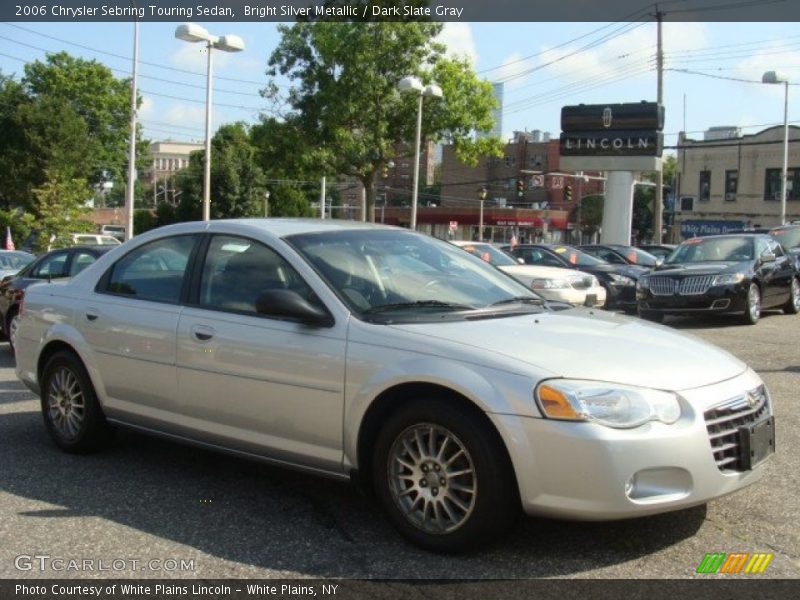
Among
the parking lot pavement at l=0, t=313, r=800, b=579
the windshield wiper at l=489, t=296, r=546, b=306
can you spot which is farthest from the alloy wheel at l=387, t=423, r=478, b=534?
the windshield wiper at l=489, t=296, r=546, b=306

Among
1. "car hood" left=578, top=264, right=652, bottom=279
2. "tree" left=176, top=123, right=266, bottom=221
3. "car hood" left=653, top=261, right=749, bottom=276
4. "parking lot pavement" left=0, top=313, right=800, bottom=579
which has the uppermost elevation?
"tree" left=176, top=123, right=266, bottom=221

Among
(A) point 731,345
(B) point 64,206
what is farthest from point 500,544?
(B) point 64,206

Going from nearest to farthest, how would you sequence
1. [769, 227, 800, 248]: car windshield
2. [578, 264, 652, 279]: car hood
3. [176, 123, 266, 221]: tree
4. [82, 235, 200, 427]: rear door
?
[82, 235, 200, 427]: rear door
[578, 264, 652, 279]: car hood
[769, 227, 800, 248]: car windshield
[176, 123, 266, 221]: tree

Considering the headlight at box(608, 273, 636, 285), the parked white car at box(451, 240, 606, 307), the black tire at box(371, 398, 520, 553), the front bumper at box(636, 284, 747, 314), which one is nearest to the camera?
the black tire at box(371, 398, 520, 553)

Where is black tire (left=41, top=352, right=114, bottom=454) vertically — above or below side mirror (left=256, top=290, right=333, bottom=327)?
below

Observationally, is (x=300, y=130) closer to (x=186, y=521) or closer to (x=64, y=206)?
(x=64, y=206)

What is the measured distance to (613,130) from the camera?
33438 millimetres

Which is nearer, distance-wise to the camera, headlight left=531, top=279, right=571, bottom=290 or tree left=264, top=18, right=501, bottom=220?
headlight left=531, top=279, right=571, bottom=290

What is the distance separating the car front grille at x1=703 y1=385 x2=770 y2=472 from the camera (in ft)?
12.5

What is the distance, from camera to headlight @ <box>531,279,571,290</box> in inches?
497

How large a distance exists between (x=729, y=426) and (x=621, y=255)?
1743 cm

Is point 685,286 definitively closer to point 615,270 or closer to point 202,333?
point 615,270

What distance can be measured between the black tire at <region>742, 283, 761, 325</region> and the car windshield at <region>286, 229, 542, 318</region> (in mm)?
9876

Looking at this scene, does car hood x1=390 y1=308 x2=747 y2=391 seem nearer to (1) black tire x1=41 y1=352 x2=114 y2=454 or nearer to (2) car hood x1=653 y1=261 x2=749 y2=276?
(1) black tire x1=41 y1=352 x2=114 y2=454
